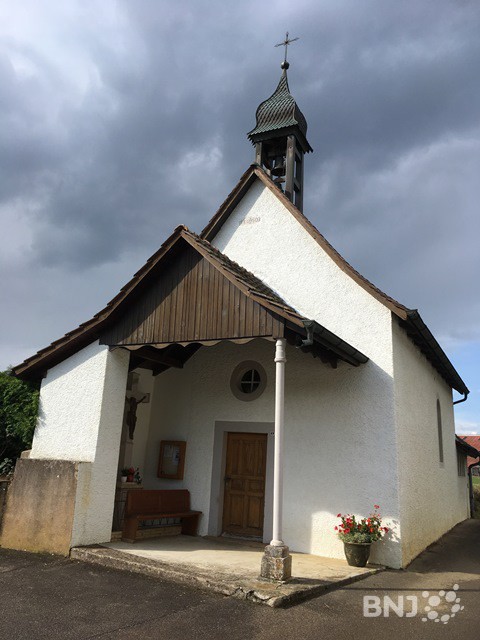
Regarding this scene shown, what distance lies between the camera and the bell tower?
473 inches

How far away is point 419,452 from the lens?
32.7ft

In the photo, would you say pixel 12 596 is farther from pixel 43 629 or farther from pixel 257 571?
pixel 257 571

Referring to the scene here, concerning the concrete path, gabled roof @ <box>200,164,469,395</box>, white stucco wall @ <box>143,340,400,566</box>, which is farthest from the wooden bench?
gabled roof @ <box>200,164,469,395</box>

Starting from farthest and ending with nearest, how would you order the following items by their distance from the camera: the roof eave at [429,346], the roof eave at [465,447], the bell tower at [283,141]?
the roof eave at [465,447]
the bell tower at [283,141]
the roof eave at [429,346]

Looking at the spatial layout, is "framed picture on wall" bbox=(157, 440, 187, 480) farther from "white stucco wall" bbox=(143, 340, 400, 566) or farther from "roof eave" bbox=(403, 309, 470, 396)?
"roof eave" bbox=(403, 309, 470, 396)

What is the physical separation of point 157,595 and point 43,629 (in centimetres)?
139

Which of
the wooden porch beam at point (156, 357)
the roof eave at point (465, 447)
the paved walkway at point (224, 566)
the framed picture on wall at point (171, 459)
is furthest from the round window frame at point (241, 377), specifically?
the roof eave at point (465, 447)

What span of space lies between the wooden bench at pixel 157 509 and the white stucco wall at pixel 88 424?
1.27 feet

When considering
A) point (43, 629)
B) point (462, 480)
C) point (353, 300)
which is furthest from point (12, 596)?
point (462, 480)

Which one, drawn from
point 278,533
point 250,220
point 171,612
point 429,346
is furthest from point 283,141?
point 171,612

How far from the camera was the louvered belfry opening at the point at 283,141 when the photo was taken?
12.0 meters

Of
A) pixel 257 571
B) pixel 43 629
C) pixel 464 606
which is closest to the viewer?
pixel 43 629

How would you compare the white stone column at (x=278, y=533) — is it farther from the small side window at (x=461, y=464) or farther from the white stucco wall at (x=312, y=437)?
the small side window at (x=461, y=464)

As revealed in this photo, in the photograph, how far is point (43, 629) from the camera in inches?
181
